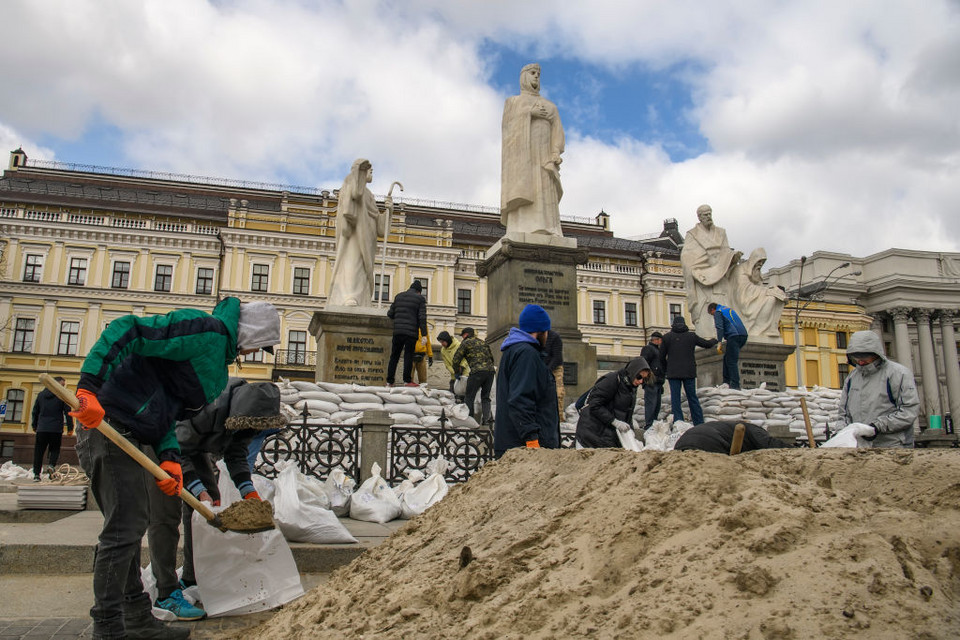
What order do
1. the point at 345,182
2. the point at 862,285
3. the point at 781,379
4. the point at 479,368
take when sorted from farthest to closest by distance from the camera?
the point at 862,285
the point at 781,379
the point at 345,182
the point at 479,368

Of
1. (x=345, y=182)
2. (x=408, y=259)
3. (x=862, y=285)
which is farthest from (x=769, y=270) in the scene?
(x=345, y=182)

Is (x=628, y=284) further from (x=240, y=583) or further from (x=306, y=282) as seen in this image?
(x=240, y=583)

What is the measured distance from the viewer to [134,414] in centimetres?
322

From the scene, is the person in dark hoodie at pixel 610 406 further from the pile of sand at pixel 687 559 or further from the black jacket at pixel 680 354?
the black jacket at pixel 680 354

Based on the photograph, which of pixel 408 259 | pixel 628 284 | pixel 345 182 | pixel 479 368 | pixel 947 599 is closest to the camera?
pixel 947 599

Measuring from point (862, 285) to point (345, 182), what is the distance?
182 feet

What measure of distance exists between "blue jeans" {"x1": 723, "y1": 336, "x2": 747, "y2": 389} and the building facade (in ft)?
79.7

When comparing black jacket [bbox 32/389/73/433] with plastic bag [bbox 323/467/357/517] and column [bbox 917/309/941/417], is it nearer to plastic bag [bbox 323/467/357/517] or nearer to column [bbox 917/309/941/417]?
plastic bag [bbox 323/467/357/517]

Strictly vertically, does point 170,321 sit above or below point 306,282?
below

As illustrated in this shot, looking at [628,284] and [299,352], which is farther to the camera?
[628,284]

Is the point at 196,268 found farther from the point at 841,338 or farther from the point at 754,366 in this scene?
the point at 841,338

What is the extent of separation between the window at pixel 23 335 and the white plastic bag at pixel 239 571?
41.3 meters

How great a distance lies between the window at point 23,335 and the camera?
3878 cm

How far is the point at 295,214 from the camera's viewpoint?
144 ft
